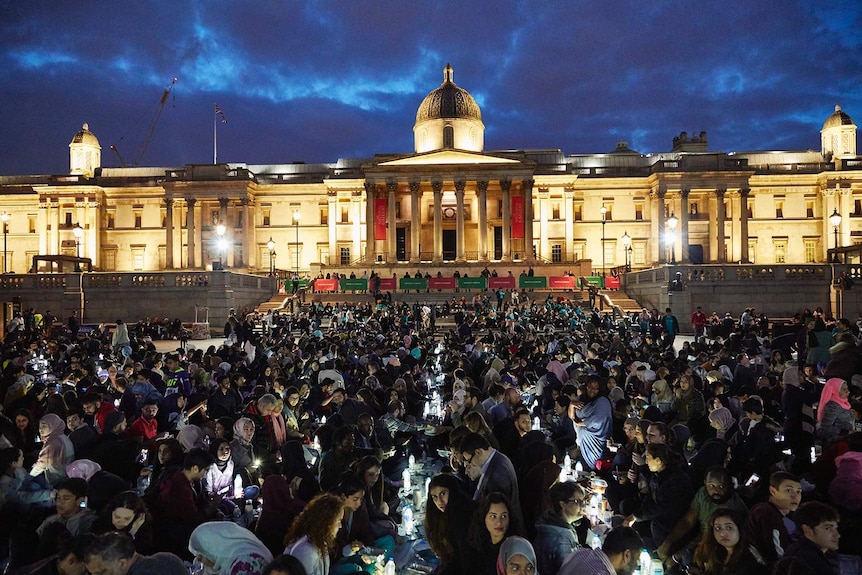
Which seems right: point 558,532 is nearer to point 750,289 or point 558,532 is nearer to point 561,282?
point 750,289

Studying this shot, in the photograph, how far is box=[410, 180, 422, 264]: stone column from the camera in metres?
55.0

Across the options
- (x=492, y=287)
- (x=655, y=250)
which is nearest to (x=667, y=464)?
(x=492, y=287)

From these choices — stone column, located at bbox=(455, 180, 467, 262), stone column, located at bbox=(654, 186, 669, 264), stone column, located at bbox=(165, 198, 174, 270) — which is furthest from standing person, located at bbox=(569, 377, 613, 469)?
stone column, located at bbox=(165, 198, 174, 270)

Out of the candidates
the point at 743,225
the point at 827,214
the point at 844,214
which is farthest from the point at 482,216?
the point at 844,214

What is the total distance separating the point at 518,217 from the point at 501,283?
48.8 ft

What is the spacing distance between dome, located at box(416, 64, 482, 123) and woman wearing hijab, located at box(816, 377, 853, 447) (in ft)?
184

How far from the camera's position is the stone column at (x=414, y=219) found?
55.0 metres

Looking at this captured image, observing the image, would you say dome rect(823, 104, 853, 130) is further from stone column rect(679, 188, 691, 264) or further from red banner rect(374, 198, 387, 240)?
red banner rect(374, 198, 387, 240)

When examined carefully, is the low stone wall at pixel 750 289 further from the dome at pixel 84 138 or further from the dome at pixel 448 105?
the dome at pixel 84 138

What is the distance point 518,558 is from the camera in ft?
12.9

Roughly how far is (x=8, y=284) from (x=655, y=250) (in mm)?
54139

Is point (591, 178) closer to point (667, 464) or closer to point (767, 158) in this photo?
point (767, 158)

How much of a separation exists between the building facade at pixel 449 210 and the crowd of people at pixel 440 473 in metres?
42.9

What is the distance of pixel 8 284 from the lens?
34688 mm
